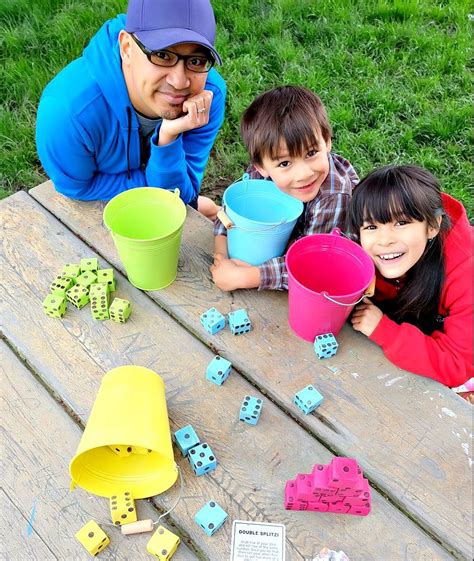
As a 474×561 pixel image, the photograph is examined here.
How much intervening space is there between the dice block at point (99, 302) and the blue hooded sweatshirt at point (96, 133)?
1.79 feet

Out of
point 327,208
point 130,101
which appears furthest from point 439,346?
point 130,101

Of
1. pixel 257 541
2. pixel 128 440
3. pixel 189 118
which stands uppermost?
pixel 189 118

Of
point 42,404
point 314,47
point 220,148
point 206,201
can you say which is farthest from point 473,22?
point 42,404

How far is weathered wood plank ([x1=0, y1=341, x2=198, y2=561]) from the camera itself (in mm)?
1263

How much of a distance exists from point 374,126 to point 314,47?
90 cm

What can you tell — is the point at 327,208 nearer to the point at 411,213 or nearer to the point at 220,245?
the point at 411,213

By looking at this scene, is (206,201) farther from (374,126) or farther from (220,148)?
(374,126)

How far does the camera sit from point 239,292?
71.3 inches

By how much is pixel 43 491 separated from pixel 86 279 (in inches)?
27.4

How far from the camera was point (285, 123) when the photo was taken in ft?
6.18

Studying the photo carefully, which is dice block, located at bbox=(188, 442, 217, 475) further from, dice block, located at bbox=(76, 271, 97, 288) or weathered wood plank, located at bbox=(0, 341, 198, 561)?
dice block, located at bbox=(76, 271, 97, 288)

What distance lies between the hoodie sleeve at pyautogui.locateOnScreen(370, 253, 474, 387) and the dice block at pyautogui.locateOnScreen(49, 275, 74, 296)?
1010 millimetres

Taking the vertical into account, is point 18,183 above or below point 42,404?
below

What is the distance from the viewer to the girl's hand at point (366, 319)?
5.44ft
